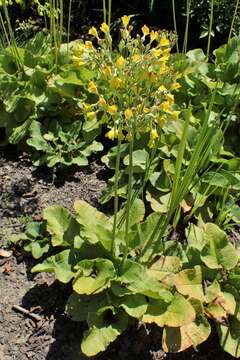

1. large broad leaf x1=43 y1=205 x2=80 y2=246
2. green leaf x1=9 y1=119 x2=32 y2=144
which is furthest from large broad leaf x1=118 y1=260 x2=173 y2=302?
green leaf x1=9 y1=119 x2=32 y2=144

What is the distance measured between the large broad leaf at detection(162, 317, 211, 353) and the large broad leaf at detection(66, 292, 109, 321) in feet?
1.04

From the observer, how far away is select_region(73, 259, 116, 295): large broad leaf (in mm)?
2479

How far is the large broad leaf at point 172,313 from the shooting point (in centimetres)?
244

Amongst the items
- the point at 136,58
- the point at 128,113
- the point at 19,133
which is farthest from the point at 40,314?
the point at 136,58

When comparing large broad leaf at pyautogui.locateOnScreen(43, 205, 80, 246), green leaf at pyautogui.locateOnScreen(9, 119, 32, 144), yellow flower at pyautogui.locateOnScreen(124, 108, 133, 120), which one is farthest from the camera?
green leaf at pyautogui.locateOnScreen(9, 119, 32, 144)

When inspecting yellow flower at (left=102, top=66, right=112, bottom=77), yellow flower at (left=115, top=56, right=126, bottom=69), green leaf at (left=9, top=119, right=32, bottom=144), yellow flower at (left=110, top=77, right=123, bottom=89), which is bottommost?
green leaf at (left=9, top=119, right=32, bottom=144)

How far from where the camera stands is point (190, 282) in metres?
2.60

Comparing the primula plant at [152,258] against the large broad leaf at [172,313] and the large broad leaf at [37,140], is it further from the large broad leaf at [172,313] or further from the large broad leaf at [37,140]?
the large broad leaf at [37,140]

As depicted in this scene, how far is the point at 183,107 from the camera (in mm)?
3398

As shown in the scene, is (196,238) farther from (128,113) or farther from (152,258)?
(128,113)

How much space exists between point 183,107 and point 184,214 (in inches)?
27.5

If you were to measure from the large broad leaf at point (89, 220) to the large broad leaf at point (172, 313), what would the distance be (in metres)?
0.42

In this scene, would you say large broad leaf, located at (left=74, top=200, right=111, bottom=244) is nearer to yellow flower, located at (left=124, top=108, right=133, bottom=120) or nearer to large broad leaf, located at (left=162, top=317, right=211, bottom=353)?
large broad leaf, located at (left=162, top=317, right=211, bottom=353)

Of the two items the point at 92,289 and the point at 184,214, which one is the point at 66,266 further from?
the point at 184,214
